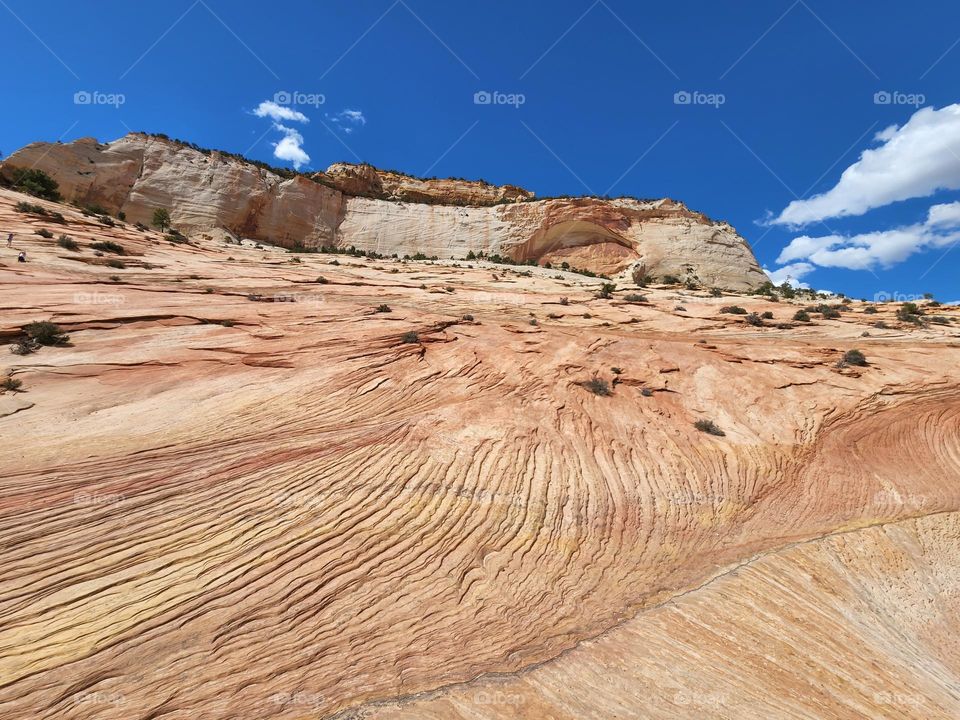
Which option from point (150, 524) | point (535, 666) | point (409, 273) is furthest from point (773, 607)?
→ point (409, 273)

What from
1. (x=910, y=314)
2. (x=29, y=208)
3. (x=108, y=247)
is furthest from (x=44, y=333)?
(x=910, y=314)

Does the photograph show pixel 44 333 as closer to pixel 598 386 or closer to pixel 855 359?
pixel 598 386

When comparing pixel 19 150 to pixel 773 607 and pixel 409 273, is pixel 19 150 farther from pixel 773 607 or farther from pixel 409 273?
pixel 773 607

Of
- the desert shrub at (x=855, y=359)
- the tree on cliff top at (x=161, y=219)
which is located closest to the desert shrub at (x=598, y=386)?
the desert shrub at (x=855, y=359)

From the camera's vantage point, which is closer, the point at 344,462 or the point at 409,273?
the point at 344,462

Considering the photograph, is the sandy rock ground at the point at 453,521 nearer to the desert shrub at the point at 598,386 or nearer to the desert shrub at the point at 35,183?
the desert shrub at the point at 598,386
